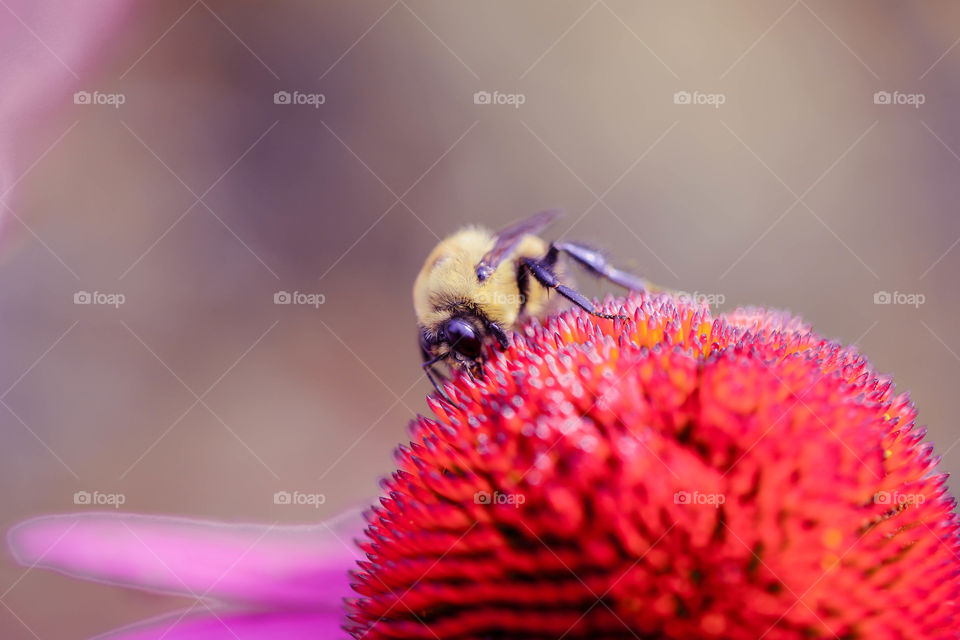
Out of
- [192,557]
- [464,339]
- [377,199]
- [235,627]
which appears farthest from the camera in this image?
[377,199]

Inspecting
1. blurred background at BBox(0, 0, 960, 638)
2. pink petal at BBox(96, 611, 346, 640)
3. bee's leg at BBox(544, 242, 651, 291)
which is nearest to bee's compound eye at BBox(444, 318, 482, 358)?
bee's leg at BBox(544, 242, 651, 291)

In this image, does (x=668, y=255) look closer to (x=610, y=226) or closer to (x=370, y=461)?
(x=610, y=226)

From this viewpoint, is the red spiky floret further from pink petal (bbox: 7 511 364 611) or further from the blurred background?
the blurred background

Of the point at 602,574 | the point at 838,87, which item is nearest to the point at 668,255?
the point at 838,87

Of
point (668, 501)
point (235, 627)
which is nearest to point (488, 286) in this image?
point (668, 501)

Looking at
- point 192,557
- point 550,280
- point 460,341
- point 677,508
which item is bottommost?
point 677,508

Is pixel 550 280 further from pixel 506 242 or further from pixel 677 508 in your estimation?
pixel 677 508

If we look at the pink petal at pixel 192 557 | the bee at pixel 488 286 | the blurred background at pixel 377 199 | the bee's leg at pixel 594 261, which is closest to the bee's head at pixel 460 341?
the bee at pixel 488 286
